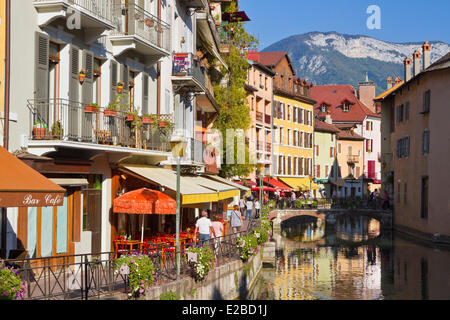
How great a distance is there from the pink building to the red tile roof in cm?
2600

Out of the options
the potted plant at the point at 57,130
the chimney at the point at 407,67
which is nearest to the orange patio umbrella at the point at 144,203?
the potted plant at the point at 57,130

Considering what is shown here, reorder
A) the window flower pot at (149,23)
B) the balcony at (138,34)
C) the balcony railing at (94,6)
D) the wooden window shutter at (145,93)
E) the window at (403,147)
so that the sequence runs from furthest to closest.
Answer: the window at (403,147) → the wooden window shutter at (145,93) → the window flower pot at (149,23) → the balcony at (138,34) → the balcony railing at (94,6)

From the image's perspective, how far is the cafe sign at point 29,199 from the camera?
12523 millimetres

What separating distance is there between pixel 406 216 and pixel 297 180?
87.9ft

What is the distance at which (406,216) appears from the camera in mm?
52875

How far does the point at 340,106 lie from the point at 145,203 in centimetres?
8140

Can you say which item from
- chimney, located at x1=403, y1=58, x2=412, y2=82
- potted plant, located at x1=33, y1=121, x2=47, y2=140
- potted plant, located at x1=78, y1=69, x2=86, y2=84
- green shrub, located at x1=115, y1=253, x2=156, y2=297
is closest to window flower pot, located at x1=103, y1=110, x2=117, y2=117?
potted plant, located at x1=78, y1=69, x2=86, y2=84

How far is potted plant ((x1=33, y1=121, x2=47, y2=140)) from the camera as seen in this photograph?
1603 cm

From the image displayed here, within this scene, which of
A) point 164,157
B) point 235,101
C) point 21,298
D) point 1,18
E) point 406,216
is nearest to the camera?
point 21,298

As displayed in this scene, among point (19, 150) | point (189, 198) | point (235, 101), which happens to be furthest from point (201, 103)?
point (19, 150)

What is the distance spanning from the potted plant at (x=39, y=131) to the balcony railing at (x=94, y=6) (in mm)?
2843

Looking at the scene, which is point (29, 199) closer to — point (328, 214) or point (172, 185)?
point (172, 185)

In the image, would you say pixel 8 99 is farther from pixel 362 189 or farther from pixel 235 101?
pixel 362 189

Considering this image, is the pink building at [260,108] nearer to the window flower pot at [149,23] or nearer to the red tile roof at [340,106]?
the red tile roof at [340,106]
